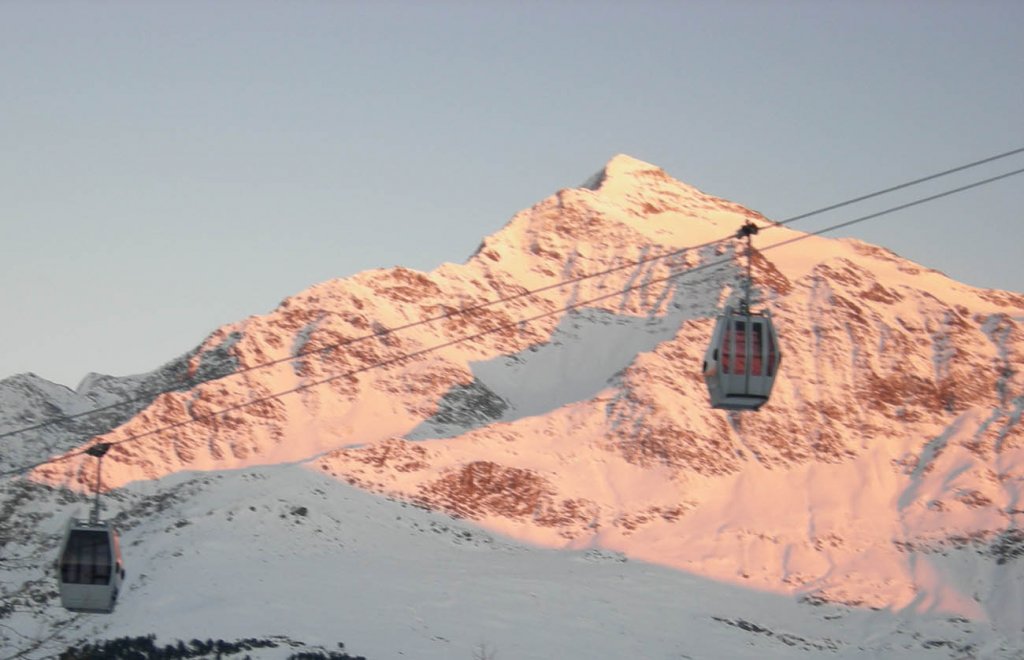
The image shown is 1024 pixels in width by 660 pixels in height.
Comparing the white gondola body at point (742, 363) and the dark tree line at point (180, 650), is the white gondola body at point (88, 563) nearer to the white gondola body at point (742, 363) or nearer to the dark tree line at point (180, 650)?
the white gondola body at point (742, 363)

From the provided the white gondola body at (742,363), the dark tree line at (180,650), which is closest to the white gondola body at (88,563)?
the white gondola body at (742,363)

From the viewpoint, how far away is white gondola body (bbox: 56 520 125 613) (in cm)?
5469

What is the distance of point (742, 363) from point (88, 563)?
70.8 ft

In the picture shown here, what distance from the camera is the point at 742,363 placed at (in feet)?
148

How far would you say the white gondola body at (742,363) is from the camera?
4506 centimetres

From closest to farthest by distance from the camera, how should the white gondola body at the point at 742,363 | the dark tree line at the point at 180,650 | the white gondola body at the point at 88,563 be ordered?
the white gondola body at the point at 742,363 → the white gondola body at the point at 88,563 → the dark tree line at the point at 180,650

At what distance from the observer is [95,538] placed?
5497 centimetres

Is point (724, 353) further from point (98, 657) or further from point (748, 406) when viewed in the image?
point (98, 657)

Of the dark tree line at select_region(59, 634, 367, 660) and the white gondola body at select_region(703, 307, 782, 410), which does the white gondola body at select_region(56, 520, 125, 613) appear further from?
the dark tree line at select_region(59, 634, 367, 660)

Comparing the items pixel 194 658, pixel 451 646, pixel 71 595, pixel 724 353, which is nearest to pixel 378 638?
pixel 451 646

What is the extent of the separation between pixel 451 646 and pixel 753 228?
159 m

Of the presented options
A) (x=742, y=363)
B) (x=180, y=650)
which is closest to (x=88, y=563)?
(x=742, y=363)

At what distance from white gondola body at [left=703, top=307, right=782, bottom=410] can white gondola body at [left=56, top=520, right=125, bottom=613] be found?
1957cm

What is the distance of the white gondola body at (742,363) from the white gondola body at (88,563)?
19568mm
